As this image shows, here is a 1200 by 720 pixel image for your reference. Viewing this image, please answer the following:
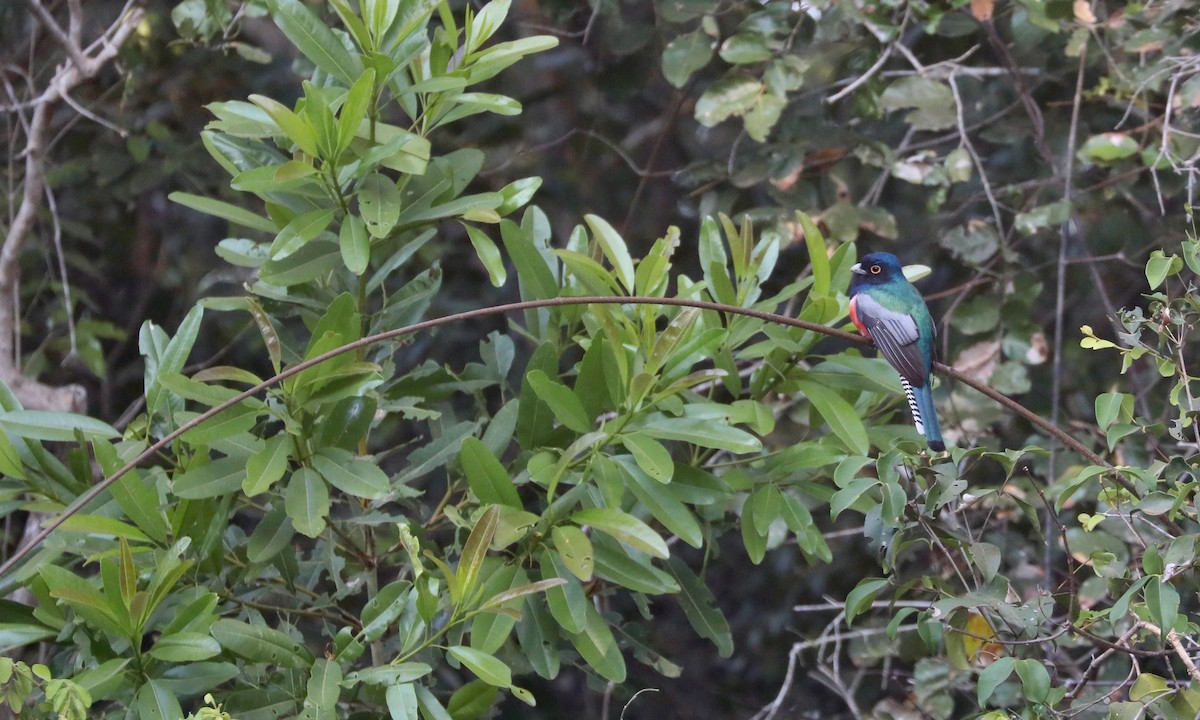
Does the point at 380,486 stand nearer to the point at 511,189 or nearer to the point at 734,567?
the point at 511,189

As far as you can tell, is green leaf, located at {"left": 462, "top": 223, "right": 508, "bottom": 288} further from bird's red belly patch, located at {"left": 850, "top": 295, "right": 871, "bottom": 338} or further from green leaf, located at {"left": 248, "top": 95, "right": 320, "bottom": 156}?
bird's red belly patch, located at {"left": 850, "top": 295, "right": 871, "bottom": 338}

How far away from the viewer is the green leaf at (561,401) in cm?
186

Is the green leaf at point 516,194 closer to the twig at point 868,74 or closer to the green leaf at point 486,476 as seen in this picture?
the green leaf at point 486,476

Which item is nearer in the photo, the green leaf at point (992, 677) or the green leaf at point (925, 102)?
the green leaf at point (992, 677)

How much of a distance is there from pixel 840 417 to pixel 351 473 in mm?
788

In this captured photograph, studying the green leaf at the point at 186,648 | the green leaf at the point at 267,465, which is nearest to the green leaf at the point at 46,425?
the green leaf at the point at 267,465

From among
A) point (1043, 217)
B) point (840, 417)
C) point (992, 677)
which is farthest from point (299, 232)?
point (1043, 217)

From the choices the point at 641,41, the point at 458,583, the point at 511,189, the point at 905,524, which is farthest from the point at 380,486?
the point at 641,41

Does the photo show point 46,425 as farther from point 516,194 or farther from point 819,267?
point 819,267

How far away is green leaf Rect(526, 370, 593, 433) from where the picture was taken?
1.86 m

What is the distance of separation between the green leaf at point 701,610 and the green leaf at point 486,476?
1.39 feet

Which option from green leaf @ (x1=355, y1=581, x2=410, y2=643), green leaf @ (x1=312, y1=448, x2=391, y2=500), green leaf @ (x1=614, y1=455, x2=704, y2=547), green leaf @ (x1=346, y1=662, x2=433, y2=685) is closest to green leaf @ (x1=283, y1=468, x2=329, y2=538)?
green leaf @ (x1=312, y1=448, x2=391, y2=500)

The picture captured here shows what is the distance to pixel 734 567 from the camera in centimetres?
408

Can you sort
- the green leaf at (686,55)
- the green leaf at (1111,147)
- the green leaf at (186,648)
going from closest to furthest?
the green leaf at (186,648) → the green leaf at (1111,147) → the green leaf at (686,55)
